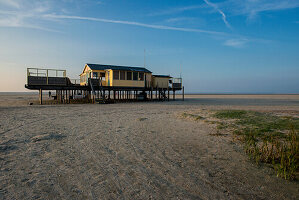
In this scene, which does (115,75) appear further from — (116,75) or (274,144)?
(274,144)

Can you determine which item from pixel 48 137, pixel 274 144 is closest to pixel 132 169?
pixel 48 137

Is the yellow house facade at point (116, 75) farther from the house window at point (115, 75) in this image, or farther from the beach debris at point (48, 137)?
the beach debris at point (48, 137)

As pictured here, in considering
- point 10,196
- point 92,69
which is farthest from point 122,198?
point 92,69

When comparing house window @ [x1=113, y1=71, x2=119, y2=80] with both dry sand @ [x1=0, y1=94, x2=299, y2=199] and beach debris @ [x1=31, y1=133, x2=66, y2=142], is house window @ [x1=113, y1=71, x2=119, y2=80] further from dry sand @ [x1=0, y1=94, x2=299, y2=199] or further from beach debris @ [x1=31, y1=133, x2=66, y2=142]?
dry sand @ [x1=0, y1=94, x2=299, y2=199]

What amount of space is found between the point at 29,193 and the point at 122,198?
1.77 metres

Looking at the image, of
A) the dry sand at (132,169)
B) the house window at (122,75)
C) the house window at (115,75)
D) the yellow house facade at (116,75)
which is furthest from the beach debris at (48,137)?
the house window at (122,75)

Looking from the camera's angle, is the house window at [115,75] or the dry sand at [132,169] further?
the house window at [115,75]

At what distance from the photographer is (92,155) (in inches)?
211

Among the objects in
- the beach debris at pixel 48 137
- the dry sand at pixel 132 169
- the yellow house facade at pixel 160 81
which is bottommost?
the dry sand at pixel 132 169

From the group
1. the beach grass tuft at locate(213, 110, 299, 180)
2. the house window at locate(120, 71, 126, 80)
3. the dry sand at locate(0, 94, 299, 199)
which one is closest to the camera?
the dry sand at locate(0, 94, 299, 199)

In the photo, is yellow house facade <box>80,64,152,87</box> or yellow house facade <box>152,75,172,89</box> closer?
yellow house facade <box>80,64,152,87</box>

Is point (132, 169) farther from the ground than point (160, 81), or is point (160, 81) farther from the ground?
point (160, 81)

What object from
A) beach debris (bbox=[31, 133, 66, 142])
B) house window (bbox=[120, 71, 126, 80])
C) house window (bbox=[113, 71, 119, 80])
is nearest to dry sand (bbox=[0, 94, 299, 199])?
beach debris (bbox=[31, 133, 66, 142])

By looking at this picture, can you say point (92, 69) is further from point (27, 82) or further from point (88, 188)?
point (88, 188)
